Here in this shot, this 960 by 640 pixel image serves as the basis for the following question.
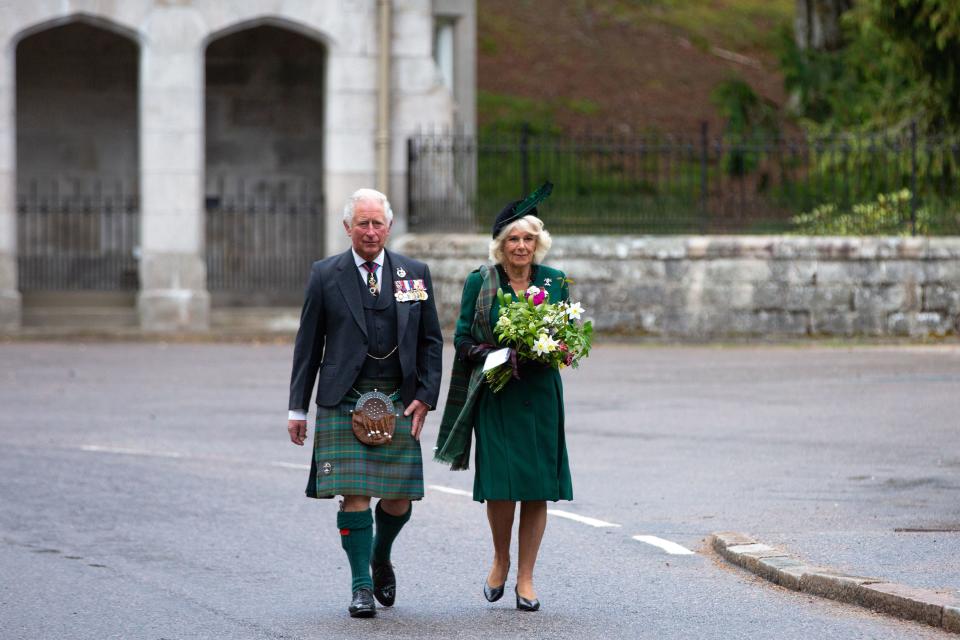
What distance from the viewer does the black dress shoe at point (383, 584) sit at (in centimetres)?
750

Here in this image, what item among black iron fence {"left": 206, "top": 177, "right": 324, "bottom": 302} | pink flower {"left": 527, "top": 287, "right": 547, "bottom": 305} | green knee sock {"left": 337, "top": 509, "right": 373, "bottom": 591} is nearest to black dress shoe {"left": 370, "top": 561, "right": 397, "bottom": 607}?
green knee sock {"left": 337, "top": 509, "right": 373, "bottom": 591}

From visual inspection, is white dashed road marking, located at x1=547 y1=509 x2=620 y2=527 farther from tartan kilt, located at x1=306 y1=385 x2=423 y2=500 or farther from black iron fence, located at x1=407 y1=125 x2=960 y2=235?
black iron fence, located at x1=407 y1=125 x2=960 y2=235

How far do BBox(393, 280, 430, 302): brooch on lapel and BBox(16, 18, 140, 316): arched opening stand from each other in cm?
1893

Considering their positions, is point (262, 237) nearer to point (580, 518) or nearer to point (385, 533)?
point (580, 518)

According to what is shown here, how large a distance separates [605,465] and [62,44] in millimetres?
16937

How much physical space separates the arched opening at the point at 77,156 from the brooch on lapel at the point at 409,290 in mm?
18927

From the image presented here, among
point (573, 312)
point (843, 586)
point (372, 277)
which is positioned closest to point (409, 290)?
point (372, 277)

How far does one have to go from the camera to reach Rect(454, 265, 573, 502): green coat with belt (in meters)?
7.36

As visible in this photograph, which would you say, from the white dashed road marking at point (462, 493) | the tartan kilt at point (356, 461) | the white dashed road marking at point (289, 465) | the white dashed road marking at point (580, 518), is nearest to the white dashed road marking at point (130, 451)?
the white dashed road marking at point (462, 493)

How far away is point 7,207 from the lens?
23.0 metres

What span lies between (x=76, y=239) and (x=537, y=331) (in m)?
20.1

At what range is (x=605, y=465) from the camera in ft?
39.2

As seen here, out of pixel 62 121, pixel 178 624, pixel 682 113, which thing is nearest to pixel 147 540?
pixel 178 624

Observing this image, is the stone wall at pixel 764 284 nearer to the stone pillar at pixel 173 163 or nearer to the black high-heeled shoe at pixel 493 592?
the stone pillar at pixel 173 163
